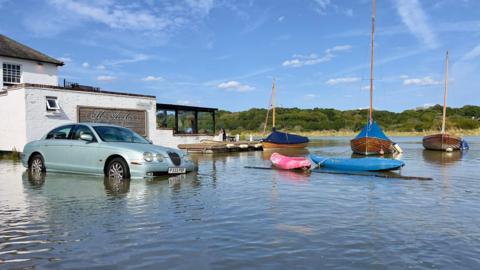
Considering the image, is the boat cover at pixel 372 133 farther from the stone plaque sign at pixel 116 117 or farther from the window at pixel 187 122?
the stone plaque sign at pixel 116 117

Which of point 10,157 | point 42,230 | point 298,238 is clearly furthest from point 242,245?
point 10,157

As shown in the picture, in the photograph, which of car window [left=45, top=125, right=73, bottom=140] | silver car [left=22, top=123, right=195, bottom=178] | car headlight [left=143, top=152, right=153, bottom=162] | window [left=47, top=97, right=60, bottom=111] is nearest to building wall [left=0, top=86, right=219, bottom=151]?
window [left=47, top=97, right=60, bottom=111]

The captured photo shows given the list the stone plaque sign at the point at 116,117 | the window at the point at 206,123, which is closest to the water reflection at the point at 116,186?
the stone plaque sign at the point at 116,117

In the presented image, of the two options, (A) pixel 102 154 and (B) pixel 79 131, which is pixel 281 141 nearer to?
(B) pixel 79 131

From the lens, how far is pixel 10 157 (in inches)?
802

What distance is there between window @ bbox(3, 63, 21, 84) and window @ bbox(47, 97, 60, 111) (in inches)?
288

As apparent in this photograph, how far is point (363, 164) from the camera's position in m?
15.6

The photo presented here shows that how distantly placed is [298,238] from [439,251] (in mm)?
1724

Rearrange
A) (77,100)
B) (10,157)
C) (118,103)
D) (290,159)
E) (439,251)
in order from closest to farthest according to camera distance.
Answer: (439,251), (290,159), (10,157), (77,100), (118,103)

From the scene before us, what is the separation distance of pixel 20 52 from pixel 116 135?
1906 cm

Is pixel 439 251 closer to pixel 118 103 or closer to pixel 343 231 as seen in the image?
pixel 343 231

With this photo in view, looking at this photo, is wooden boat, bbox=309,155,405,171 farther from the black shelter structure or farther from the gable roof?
the gable roof

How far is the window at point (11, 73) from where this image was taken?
2591 centimetres

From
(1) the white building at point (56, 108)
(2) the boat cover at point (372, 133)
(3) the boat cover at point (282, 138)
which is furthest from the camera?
(3) the boat cover at point (282, 138)
